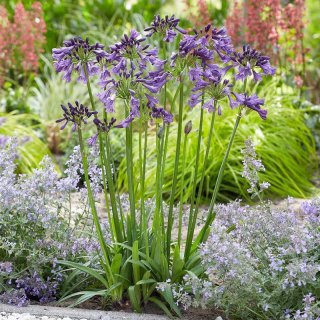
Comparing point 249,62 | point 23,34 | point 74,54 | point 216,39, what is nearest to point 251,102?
point 249,62

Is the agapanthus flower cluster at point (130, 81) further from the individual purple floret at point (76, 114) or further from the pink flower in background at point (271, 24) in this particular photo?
the pink flower in background at point (271, 24)

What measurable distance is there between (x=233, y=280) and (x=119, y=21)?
705cm

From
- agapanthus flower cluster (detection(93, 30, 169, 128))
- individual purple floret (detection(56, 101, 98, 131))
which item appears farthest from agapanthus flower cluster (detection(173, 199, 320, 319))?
individual purple floret (detection(56, 101, 98, 131))

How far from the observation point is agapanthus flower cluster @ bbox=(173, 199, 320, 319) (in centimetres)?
215

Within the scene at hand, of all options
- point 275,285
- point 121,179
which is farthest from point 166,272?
point 121,179

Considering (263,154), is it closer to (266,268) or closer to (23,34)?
(266,268)

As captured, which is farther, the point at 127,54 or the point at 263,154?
the point at 263,154

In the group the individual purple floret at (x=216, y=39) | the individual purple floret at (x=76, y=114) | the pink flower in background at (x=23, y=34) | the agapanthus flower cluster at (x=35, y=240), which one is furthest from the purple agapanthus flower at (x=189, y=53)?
the pink flower in background at (x=23, y=34)

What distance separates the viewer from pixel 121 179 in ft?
15.4

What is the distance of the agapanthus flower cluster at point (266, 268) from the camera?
215 centimetres

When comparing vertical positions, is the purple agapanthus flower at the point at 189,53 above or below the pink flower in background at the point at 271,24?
below

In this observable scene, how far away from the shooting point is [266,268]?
93.7 inches

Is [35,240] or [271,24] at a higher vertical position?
[271,24]

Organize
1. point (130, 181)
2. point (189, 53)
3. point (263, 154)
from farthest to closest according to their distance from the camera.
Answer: point (263, 154), point (130, 181), point (189, 53)
